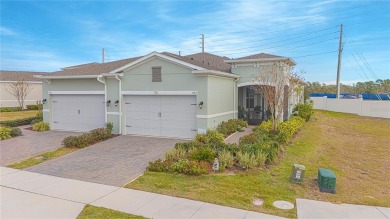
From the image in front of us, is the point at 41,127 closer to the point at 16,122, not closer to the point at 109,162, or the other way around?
Result: the point at 16,122

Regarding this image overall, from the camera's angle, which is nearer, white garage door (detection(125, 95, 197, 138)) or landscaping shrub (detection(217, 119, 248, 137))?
white garage door (detection(125, 95, 197, 138))

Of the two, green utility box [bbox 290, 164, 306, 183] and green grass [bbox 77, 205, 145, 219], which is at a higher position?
green utility box [bbox 290, 164, 306, 183]

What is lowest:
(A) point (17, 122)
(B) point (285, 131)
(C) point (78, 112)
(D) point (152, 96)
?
(A) point (17, 122)

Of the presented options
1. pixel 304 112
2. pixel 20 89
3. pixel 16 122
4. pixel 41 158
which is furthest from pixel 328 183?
pixel 20 89

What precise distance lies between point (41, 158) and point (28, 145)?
2.94 m

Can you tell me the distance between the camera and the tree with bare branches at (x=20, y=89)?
30.5 meters

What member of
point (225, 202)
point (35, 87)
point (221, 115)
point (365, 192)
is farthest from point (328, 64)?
point (35, 87)

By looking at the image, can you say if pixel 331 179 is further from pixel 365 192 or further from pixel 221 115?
pixel 221 115

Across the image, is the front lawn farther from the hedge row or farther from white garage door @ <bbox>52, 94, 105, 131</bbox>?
the hedge row

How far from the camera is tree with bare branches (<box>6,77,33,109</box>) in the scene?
30.5m

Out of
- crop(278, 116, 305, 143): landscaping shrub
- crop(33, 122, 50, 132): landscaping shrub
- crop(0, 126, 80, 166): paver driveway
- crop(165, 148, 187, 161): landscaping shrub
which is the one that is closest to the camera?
crop(165, 148, 187, 161): landscaping shrub

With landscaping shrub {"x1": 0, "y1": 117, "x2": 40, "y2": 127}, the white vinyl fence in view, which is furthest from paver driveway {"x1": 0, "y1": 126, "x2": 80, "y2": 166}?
the white vinyl fence

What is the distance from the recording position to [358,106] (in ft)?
88.1

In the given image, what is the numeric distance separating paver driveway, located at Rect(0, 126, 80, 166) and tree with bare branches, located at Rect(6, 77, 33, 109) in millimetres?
18658
